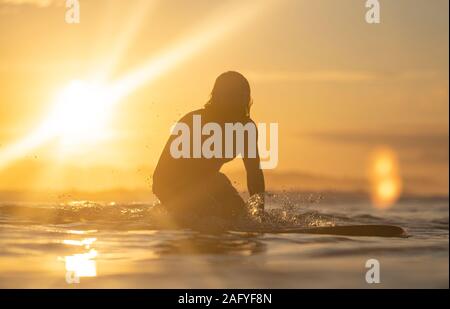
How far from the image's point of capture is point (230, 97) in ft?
32.9

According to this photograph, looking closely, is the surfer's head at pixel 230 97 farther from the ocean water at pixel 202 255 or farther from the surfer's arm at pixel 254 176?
the ocean water at pixel 202 255

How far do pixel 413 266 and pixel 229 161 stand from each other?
4.21 m

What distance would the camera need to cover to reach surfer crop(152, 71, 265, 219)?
10.1m

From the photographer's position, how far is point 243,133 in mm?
10125

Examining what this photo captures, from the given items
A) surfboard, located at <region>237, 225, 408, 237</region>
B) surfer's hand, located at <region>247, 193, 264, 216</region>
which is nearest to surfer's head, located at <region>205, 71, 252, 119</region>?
surfer's hand, located at <region>247, 193, 264, 216</region>

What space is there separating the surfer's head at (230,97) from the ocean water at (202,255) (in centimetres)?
138

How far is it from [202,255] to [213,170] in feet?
11.0

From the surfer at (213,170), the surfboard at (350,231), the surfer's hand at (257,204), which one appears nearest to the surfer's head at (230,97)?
the surfer at (213,170)

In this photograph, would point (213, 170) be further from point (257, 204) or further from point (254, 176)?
point (257, 204)

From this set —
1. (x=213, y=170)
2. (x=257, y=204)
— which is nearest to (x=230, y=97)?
(x=213, y=170)
